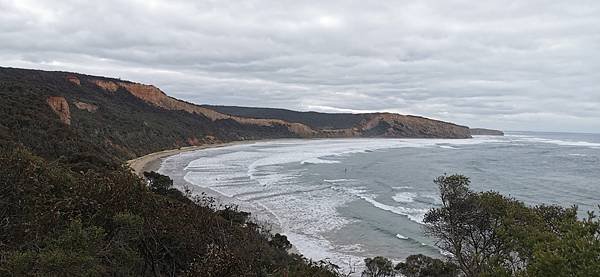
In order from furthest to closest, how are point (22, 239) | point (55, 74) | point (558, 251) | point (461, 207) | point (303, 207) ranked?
point (55, 74), point (303, 207), point (461, 207), point (22, 239), point (558, 251)

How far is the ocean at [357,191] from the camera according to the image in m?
23.0

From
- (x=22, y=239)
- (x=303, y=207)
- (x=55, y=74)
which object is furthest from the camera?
(x=55, y=74)

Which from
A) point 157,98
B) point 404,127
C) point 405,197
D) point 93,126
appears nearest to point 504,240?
point 405,197

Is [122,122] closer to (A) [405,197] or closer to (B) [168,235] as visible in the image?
(A) [405,197]

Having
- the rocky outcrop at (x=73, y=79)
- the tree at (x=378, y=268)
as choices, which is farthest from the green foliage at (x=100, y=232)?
the rocky outcrop at (x=73, y=79)

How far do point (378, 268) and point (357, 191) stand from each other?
65.2ft

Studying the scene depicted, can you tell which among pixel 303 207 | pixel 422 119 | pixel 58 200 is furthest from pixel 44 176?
pixel 422 119

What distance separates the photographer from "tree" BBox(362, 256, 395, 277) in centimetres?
1750

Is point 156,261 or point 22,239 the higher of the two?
point 22,239

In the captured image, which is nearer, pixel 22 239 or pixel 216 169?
pixel 22 239

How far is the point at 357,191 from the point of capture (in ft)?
124

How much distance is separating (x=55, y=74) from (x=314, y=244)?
251ft

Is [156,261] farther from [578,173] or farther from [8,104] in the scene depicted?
[578,173]

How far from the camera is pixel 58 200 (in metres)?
9.47
